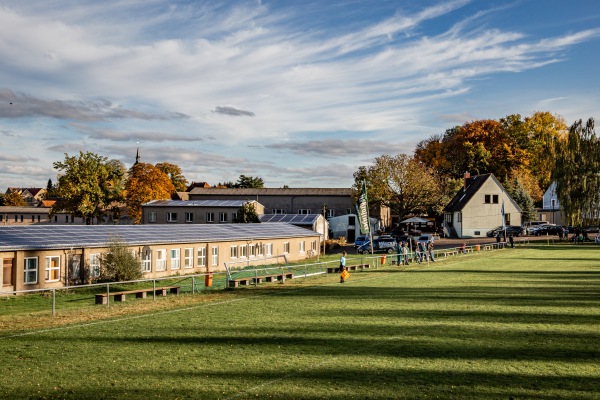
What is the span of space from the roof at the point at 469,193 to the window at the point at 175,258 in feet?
169

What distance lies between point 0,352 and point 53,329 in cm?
349

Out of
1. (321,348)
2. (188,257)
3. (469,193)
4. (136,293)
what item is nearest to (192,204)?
(469,193)

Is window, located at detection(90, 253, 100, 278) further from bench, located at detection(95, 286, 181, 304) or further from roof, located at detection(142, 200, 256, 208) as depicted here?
roof, located at detection(142, 200, 256, 208)

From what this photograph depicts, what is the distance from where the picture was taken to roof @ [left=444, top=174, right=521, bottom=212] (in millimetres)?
85062

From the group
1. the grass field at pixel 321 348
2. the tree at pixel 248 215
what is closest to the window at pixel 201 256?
the grass field at pixel 321 348

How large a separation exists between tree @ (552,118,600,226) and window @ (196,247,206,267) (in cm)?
4205

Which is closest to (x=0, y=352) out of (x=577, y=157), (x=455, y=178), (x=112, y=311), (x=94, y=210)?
(x=112, y=311)

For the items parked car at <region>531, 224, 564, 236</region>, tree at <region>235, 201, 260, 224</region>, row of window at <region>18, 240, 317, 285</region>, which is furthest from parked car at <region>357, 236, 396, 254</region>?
parked car at <region>531, 224, 564, 236</region>

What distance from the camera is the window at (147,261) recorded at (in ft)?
134

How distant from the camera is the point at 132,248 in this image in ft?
131

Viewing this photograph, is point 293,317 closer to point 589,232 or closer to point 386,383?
point 386,383

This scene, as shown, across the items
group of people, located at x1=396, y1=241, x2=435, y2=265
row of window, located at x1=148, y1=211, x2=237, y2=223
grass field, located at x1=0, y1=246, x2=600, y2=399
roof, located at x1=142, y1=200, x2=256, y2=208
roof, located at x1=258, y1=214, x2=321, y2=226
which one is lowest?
grass field, located at x1=0, y1=246, x2=600, y2=399

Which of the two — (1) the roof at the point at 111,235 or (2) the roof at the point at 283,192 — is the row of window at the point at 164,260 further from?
(2) the roof at the point at 283,192

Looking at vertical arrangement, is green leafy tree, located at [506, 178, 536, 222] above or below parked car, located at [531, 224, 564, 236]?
above
